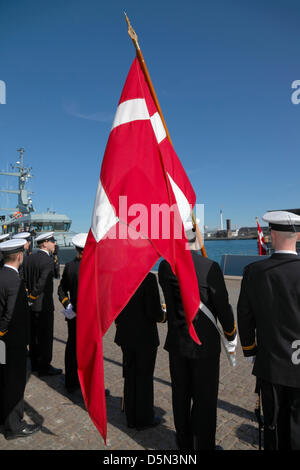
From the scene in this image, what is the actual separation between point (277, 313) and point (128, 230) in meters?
1.48

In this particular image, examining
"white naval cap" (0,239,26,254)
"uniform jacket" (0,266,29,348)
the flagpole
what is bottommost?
"uniform jacket" (0,266,29,348)

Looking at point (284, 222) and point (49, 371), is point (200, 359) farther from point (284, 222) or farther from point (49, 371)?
point (49, 371)

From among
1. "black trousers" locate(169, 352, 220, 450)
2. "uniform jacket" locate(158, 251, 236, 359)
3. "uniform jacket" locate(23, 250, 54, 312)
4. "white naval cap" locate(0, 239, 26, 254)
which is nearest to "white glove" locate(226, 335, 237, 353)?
"uniform jacket" locate(158, 251, 236, 359)

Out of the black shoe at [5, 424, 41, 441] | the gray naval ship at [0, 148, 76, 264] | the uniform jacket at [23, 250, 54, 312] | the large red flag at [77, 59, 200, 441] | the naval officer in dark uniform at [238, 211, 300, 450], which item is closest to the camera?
the naval officer in dark uniform at [238, 211, 300, 450]

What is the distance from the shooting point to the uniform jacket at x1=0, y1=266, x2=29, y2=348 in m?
3.49

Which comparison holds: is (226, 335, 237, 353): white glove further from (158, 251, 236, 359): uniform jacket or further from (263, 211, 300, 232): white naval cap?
(263, 211, 300, 232): white naval cap

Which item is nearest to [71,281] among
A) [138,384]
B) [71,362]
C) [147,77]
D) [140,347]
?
[71,362]

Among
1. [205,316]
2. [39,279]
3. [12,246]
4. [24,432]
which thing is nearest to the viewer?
[205,316]

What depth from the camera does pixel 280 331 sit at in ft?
8.39

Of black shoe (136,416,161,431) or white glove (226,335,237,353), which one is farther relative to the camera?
black shoe (136,416,161,431)

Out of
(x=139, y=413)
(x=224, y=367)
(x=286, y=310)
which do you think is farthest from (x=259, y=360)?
(x=224, y=367)

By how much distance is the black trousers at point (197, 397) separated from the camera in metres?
2.88

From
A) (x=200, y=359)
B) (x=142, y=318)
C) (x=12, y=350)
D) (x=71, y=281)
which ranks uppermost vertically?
(x=71, y=281)

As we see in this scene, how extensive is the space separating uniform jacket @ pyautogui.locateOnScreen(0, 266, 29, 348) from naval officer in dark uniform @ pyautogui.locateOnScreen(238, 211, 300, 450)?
2.62m
